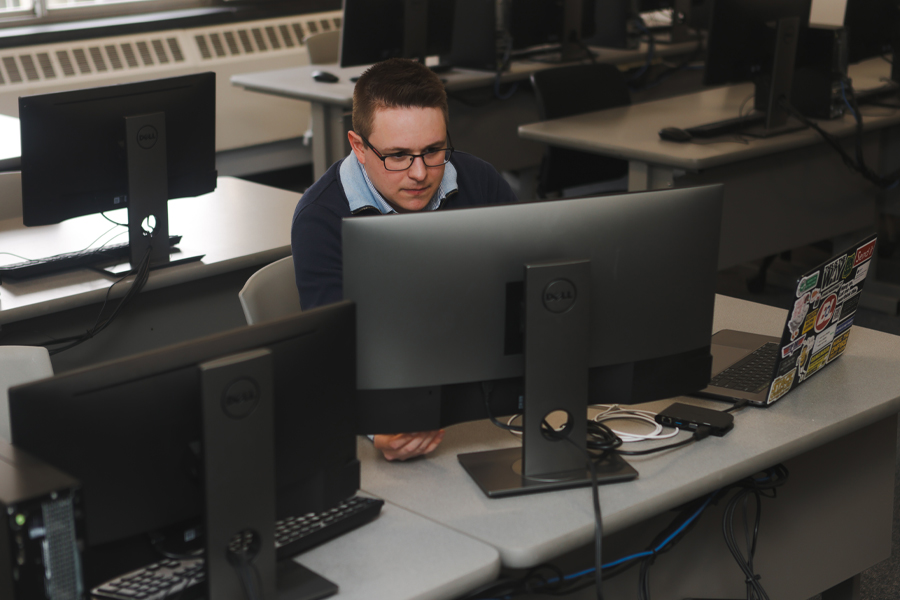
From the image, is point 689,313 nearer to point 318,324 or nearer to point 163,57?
point 318,324

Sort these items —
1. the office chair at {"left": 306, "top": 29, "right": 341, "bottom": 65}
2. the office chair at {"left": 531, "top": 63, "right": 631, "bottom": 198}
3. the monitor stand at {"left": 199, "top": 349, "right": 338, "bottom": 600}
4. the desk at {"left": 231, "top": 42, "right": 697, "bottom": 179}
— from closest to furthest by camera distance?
1. the monitor stand at {"left": 199, "top": 349, "right": 338, "bottom": 600}
2. the office chair at {"left": 531, "top": 63, "right": 631, "bottom": 198}
3. the desk at {"left": 231, "top": 42, "right": 697, "bottom": 179}
4. the office chair at {"left": 306, "top": 29, "right": 341, "bottom": 65}

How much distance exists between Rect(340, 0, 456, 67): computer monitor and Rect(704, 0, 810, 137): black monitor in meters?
1.42

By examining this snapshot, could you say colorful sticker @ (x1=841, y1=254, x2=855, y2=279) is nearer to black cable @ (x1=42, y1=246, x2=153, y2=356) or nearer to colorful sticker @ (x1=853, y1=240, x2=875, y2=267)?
colorful sticker @ (x1=853, y1=240, x2=875, y2=267)

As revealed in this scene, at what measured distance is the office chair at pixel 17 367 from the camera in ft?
5.01

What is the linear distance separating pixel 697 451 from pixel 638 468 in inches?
4.2

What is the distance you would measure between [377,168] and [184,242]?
96 centimetres

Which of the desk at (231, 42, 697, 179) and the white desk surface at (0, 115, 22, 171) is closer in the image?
the white desk surface at (0, 115, 22, 171)

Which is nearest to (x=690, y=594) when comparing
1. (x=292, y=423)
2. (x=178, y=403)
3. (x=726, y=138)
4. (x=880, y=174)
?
(x=292, y=423)

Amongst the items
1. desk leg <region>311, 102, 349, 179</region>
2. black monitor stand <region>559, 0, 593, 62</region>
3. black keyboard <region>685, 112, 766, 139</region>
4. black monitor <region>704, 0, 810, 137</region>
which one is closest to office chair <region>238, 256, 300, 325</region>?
black keyboard <region>685, 112, 766, 139</region>

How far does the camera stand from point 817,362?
1.65 m

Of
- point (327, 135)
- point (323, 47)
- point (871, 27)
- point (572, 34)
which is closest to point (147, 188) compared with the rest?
point (327, 135)

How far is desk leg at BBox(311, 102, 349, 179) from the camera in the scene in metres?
4.18

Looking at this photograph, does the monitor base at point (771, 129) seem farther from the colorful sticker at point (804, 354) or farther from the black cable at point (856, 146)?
the colorful sticker at point (804, 354)

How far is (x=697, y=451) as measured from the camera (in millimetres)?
1428
